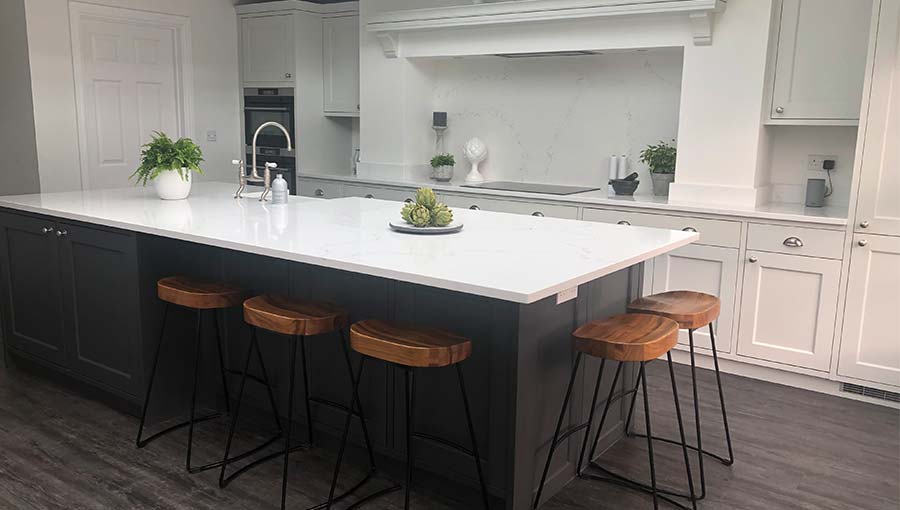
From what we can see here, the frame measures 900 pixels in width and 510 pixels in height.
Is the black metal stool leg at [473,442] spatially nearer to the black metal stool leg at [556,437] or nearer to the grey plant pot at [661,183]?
the black metal stool leg at [556,437]

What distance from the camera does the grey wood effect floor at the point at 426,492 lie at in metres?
2.71

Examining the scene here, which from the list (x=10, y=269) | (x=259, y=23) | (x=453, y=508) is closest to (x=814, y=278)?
(x=453, y=508)

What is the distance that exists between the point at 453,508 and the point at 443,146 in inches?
150

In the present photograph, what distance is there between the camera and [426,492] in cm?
273

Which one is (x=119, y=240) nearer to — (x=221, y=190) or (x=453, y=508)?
(x=221, y=190)

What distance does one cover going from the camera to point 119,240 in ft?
10.6

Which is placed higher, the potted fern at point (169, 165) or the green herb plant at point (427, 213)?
the potted fern at point (169, 165)

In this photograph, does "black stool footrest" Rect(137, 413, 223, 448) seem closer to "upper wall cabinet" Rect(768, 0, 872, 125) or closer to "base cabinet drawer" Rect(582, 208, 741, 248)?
"base cabinet drawer" Rect(582, 208, 741, 248)

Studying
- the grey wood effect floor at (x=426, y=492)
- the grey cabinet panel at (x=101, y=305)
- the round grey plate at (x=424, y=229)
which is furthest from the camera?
the grey cabinet panel at (x=101, y=305)

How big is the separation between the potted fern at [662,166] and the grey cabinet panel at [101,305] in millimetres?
3082

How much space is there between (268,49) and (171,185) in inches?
117

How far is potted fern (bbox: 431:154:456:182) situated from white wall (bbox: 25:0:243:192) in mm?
2325

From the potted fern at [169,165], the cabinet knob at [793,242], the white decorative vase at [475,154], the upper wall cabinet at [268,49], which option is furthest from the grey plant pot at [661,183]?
the upper wall cabinet at [268,49]

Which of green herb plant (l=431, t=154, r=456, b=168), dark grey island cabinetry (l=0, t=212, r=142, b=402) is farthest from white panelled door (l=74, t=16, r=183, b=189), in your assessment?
green herb plant (l=431, t=154, r=456, b=168)
